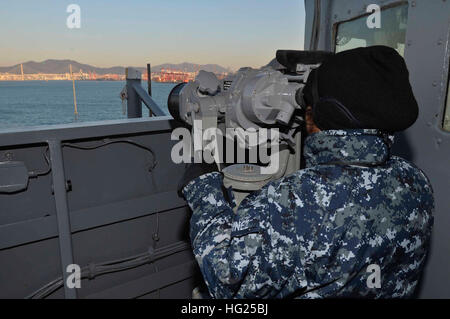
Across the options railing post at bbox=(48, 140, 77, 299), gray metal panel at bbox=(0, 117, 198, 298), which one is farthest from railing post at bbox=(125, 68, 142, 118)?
railing post at bbox=(48, 140, 77, 299)

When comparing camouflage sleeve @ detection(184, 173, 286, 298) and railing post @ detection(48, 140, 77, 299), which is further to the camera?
railing post @ detection(48, 140, 77, 299)

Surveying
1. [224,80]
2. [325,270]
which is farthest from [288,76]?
[325,270]

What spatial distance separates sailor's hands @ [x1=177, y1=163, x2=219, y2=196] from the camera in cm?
156

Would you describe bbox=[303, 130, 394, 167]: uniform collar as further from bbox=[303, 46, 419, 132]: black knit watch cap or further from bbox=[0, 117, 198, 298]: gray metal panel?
bbox=[0, 117, 198, 298]: gray metal panel

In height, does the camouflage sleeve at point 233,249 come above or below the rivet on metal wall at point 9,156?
below

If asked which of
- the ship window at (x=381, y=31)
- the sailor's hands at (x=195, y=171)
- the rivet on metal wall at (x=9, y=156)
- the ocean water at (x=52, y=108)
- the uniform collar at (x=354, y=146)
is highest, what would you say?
the ship window at (x=381, y=31)

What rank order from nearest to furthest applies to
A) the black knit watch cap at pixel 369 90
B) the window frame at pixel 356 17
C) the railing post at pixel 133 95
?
the black knit watch cap at pixel 369 90 < the window frame at pixel 356 17 < the railing post at pixel 133 95

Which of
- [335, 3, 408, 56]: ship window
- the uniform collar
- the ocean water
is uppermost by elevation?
[335, 3, 408, 56]: ship window

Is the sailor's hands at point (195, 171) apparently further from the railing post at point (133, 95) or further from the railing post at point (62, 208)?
the railing post at point (133, 95)

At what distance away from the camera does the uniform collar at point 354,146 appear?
45.8 inches

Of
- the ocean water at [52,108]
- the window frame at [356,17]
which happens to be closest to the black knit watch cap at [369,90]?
the window frame at [356,17]

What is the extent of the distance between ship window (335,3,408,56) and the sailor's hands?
1.42 metres

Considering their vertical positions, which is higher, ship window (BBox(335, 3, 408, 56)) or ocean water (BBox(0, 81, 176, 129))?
ship window (BBox(335, 3, 408, 56))

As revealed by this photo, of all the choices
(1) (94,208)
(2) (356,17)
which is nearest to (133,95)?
(1) (94,208)
